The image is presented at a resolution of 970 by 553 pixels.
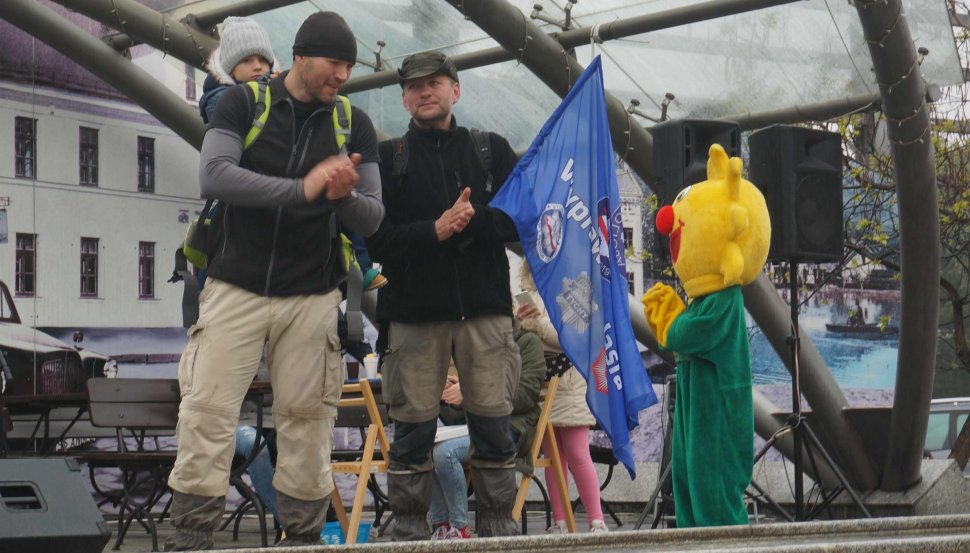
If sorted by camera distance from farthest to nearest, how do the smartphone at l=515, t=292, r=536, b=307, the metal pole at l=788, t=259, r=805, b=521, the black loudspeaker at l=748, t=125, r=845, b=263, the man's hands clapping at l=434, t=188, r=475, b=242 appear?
the black loudspeaker at l=748, t=125, r=845, b=263, the metal pole at l=788, t=259, r=805, b=521, the smartphone at l=515, t=292, r=536, b=307, the man's hands clapping at l=434, t=188, r=475, b=242

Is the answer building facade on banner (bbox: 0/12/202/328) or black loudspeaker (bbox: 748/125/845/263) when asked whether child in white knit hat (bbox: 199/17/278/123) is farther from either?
building facade on banner (bbox: 0/12/202/328)

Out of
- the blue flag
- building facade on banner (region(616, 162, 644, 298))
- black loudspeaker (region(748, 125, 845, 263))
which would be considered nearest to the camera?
the blue flag

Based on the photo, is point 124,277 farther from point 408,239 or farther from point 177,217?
point 408,239

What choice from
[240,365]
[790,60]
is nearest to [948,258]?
[790,60]

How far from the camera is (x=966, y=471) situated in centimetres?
→ 1511

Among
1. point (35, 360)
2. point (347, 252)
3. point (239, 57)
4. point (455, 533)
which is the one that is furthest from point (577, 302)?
point (35, 360)

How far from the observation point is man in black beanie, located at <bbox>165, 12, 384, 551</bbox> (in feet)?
16.7

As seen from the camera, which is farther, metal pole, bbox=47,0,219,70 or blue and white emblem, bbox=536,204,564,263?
metal pole, bbox=47,0,219,70

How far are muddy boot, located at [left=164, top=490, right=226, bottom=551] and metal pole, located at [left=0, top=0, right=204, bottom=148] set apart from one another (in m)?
6.25

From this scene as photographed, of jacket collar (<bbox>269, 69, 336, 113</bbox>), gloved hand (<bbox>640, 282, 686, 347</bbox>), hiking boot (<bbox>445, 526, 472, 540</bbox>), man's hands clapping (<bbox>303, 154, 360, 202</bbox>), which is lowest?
hiking boot (<bbox>445, 526, 472, 540</bbox>)

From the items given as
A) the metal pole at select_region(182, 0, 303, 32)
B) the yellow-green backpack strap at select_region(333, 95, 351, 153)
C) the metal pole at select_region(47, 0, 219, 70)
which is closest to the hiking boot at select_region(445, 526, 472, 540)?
the yellow-green backpack strap at select_region(333, 95, 351, 153)

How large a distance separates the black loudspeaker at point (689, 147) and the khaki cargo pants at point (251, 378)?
3.16 metres

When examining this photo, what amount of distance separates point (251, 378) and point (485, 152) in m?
1.63

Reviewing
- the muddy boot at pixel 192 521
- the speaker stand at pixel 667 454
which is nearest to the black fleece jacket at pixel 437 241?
the muddy boot at pixel 192 521
